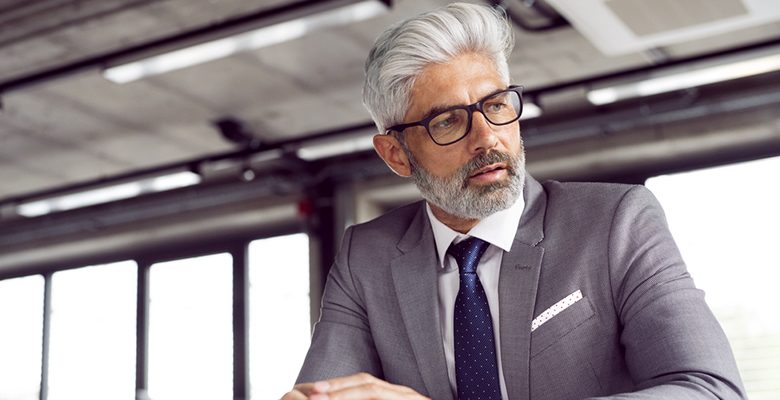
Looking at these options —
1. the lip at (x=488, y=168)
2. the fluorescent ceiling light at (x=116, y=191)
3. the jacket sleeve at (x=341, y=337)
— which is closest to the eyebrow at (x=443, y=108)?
the lip at (x=488, y=168)

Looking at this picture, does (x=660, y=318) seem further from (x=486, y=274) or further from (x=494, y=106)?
(x=494, y=106)

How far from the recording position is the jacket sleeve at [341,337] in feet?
5.86

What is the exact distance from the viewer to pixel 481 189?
1663 millimetres

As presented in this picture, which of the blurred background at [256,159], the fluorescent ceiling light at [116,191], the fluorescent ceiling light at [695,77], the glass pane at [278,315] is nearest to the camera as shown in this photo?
the blurred background at [256,159]

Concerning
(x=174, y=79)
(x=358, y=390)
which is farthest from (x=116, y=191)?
(x=358, y=390)

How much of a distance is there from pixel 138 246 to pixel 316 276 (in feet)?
8.69

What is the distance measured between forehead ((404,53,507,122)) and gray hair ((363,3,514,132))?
1 centimetres

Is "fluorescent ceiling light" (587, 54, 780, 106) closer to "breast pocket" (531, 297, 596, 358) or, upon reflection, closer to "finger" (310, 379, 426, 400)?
"breast pocket" (531, 297, 596, 358)

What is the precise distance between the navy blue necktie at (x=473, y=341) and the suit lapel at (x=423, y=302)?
39 mm

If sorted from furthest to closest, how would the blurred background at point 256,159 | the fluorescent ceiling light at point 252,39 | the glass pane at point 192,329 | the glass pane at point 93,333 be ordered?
1. the glass pane at point 93,333
2. the glass pane at point 192,329
3. the blurred background at point 256,159
4. the fluorescent ceiling light at point 252,39

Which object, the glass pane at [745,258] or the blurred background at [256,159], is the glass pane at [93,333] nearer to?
the blurred background at [256,159]

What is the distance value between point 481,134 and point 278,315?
953cm

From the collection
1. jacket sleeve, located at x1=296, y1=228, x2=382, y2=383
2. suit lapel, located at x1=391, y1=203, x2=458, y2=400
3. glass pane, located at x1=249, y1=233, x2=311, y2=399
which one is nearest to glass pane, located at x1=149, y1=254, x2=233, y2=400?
glass pane, located at x1=249, y1=233, x2=311, y2=399

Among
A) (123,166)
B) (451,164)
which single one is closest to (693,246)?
(123,166)
